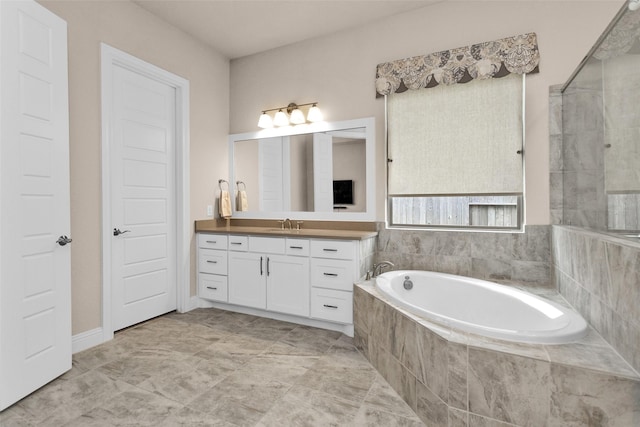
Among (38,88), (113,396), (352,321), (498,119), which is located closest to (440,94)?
(498,119)

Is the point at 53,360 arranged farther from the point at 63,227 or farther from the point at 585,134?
the point at 585,134

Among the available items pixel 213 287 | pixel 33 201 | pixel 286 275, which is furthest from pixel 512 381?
pixel 213 287

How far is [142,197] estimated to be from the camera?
9.71 ft

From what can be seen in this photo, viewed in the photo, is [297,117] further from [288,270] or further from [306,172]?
[288,270]

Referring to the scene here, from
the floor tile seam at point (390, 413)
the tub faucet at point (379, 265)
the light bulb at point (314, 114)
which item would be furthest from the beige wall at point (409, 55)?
the floor tile seam at point (390, 413)

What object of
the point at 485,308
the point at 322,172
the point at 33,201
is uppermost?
the point at 322,172

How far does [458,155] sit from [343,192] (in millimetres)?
1075

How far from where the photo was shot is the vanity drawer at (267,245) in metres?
2.99

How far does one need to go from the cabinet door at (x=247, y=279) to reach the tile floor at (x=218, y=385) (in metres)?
0.39

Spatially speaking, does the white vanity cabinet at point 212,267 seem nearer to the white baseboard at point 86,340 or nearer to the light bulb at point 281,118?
the white baseboard at point 86,340

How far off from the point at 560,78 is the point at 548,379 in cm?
221

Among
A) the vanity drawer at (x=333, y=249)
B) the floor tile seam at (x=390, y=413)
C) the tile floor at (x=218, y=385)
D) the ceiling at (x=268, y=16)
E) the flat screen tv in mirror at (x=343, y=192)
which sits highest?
the ceiling at (x=268, y=16)

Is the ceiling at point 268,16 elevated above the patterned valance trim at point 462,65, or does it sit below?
above

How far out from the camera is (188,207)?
3.33m
